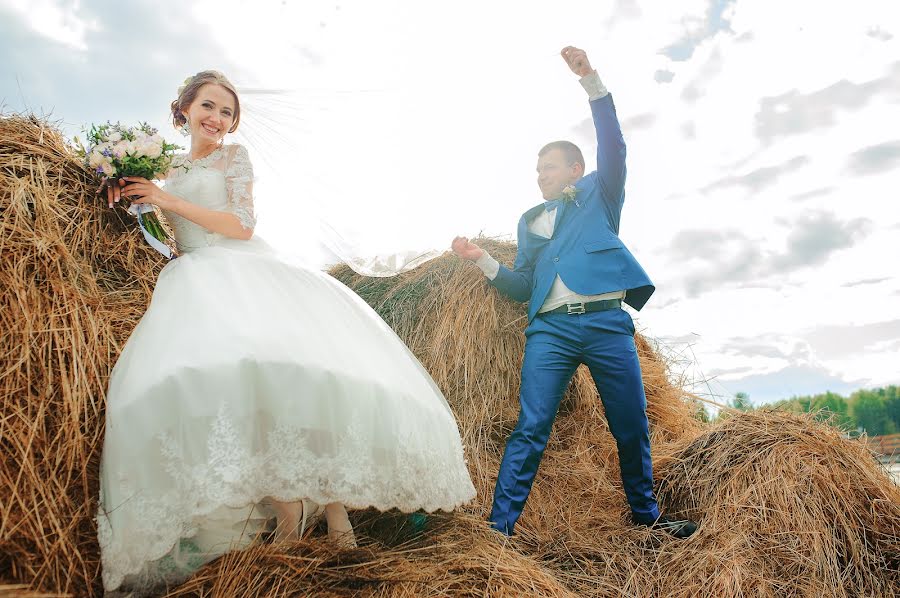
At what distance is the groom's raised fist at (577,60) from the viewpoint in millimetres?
3549

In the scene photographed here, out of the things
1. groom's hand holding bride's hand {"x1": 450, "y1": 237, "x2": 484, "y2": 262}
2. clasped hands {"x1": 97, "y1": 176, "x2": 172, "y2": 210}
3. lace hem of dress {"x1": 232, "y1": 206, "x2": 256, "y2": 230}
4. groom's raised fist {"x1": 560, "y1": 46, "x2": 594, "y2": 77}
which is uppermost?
groom's raised fist {"x1": 560, "y1": 46, "x2": 594, "y2": 77}

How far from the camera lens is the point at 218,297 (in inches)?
91.3

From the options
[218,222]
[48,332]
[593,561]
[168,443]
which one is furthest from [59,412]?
[593,561]

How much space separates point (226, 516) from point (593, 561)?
1.88 meters

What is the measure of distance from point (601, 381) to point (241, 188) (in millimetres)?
2213

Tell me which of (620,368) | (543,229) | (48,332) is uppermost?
(543,229)

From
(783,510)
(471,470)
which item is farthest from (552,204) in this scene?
(783,510)

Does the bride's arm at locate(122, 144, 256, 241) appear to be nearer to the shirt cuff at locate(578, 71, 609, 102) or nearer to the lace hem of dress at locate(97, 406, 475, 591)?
the lace hem of dress at locate(97, 406, 475, 591)

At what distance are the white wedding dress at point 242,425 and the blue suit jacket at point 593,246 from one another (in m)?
1.40

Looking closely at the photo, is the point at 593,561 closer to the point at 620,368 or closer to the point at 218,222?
the point at 620,368

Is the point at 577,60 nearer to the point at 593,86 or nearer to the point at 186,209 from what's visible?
the point at 593,86

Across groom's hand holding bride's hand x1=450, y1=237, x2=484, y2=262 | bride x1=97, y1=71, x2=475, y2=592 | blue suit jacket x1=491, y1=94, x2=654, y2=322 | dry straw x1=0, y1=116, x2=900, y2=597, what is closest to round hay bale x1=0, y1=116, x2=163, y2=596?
dry straw x1=0, y1=116, x2=900, y2=597

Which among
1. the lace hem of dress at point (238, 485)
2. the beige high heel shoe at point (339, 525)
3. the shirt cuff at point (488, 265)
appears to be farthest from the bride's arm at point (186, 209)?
the shirt cuff at point (488, 265)

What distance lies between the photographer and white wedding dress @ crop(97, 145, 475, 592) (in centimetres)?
193
